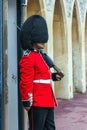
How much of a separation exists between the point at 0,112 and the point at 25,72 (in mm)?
500

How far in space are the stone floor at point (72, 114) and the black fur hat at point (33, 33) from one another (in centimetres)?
381

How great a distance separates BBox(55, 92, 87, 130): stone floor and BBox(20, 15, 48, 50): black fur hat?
3.81 meters

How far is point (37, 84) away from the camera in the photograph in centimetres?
433

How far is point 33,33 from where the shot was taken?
4.39 metres

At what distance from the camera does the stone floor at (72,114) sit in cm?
822

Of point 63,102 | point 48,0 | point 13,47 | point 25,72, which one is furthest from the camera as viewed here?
point 63,102

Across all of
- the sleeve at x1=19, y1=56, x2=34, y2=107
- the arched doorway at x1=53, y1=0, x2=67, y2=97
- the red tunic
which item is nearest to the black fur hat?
the red tunic

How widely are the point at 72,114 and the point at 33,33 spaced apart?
5832 mm

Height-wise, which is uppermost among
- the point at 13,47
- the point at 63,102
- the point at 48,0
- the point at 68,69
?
the point at 48,0

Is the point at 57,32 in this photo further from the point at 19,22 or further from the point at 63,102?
the point at 19,22

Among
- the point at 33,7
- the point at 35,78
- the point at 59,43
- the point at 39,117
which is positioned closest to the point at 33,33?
the point at 35,78

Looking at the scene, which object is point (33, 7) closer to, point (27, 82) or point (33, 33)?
point (33, 33)

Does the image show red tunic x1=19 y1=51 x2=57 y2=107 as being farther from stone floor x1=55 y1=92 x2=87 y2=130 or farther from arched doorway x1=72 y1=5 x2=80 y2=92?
arched doorway x1=72 y1=5 x2=80 y2=92

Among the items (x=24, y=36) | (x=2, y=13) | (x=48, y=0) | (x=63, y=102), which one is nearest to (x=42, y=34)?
(x=24, y=36)
